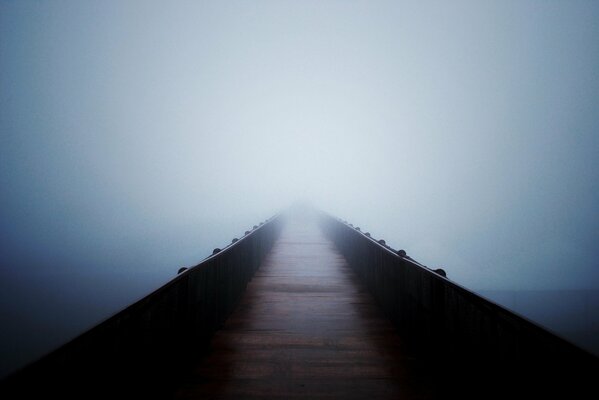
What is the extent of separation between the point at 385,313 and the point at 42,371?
612 cm

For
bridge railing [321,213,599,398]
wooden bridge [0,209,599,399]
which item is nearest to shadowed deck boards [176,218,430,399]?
wooden bridge [0,209,599,399]

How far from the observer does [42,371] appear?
1.89m

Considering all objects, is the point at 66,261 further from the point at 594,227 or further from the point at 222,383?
the point at 594,227

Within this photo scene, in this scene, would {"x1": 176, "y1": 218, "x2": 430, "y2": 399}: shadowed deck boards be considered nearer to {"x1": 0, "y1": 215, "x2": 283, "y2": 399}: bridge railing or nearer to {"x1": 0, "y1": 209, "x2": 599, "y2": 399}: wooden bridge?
{"x1": 0, "y1": 209, "x2": 599, "y2": 399}: wooden bridge

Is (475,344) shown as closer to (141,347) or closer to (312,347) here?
(312,347)

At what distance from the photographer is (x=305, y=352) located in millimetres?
5145

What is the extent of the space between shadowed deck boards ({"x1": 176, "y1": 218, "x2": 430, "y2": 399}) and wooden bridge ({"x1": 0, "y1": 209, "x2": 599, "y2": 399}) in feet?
0.07

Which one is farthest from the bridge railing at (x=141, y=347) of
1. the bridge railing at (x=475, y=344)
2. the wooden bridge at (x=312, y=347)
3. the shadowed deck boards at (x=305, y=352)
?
the bridge railing at (x=475, y=344)

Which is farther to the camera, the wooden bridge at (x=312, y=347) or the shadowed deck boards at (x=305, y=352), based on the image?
the shadowed deck boards at (x=305, y=352)

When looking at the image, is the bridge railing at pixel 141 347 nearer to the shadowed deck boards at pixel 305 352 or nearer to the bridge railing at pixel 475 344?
the shadowed deck boards at pixel 305 352

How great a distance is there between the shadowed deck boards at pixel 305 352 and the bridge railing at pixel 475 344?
1.57 feet

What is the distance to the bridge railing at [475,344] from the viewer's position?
2.22 meters

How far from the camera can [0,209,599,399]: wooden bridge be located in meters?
2.31

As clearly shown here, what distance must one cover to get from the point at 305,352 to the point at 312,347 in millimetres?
223
